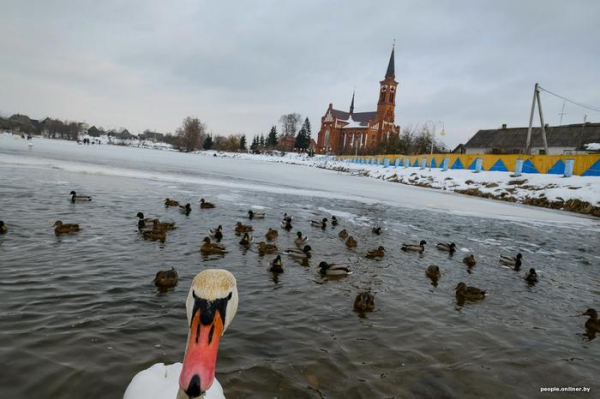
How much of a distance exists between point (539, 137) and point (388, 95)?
59.8 meters

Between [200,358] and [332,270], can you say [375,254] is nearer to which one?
[332,270]

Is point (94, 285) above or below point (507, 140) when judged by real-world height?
below

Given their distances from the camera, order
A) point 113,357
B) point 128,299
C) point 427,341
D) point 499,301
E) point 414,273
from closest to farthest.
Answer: point 113,357 < point 427,341 < point 128,299 < point 499,301 < point 414,273

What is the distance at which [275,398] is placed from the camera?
3.64 m

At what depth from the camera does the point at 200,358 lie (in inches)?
73.3

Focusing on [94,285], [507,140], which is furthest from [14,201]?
[507,140]

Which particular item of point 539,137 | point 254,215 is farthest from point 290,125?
point 254,215

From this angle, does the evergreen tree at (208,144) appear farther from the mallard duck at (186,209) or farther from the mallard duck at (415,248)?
the mallard duck at (415,248)

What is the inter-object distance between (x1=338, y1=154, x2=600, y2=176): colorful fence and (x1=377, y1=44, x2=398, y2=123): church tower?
66.0 meters

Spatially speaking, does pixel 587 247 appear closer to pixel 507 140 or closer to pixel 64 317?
pixel 64 317

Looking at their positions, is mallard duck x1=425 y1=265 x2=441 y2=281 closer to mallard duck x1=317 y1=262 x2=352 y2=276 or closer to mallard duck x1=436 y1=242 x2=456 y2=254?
mallard duck x1=317 y1=262 x2=352 y2=276

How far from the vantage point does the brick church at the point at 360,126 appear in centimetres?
11412

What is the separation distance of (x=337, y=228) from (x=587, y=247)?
882 cm

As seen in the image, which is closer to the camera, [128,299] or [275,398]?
[275,398]
